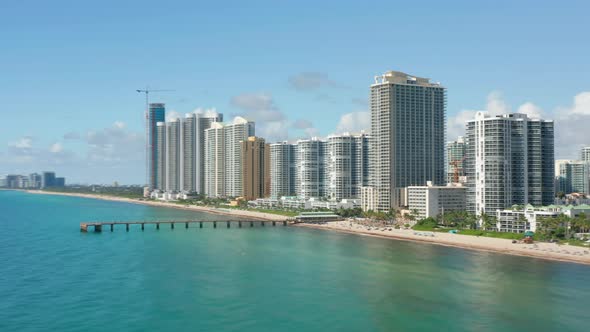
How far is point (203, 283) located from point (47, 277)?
19201 millimetres

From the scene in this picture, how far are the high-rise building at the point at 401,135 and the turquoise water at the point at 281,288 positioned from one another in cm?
4691

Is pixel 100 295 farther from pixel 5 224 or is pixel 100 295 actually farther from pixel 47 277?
pixel 5 224

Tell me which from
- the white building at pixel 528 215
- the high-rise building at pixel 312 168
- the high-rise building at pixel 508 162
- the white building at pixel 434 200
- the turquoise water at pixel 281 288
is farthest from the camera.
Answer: the high-rise building at pixel 312 168

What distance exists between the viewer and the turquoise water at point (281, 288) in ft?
170

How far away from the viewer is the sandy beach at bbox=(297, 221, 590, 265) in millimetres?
84375

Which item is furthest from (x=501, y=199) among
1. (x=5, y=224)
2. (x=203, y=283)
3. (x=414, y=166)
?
(x=5, y=224)

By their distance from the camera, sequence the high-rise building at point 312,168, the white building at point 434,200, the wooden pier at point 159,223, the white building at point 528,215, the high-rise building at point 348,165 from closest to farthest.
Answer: the white building at point 528,215 → the wooden pier at point 159,223 → the white building at point 434,200 → the high-rise building at point 348,165 → the high-rise building at point 312,168

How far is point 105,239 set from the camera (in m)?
109

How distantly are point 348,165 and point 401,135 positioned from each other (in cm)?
3030

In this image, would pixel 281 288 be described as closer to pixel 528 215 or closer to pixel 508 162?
pixel 528 215

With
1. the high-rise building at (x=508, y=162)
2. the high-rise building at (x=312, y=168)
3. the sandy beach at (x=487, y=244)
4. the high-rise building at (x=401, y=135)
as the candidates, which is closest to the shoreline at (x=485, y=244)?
the sandy beach at (x=487, y=244)

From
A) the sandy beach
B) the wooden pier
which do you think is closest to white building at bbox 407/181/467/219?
the sandy beach

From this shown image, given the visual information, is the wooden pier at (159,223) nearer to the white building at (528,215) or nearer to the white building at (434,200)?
the white building at (434,200)

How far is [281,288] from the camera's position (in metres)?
64.8
